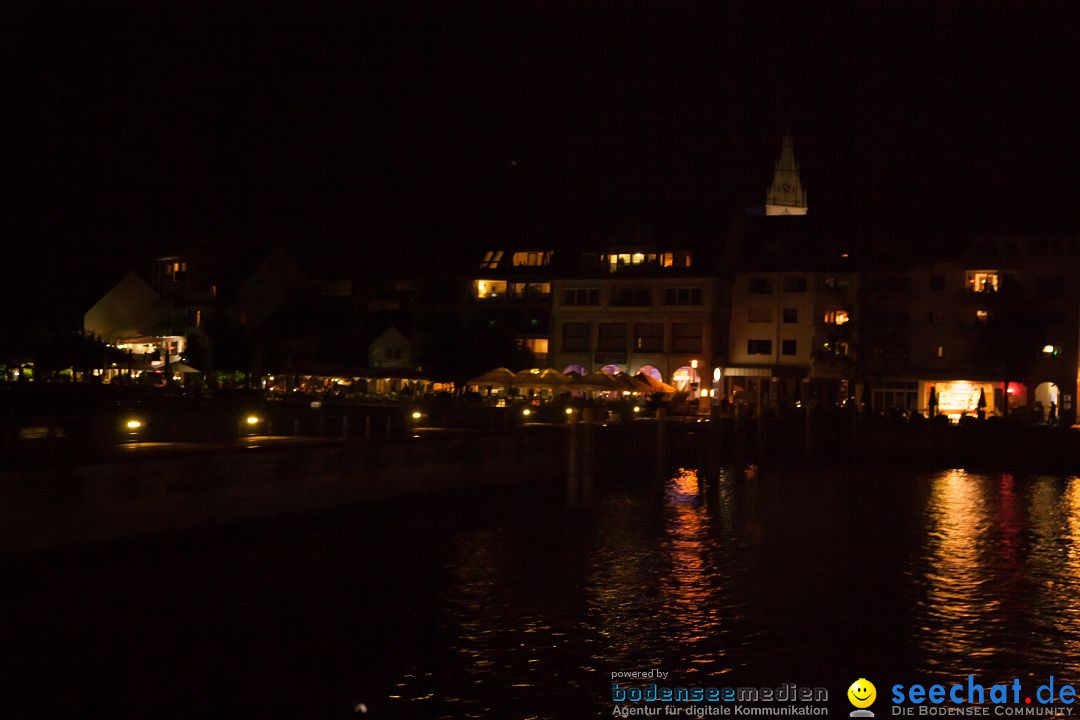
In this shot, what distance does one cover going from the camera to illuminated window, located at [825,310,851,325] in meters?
73.7

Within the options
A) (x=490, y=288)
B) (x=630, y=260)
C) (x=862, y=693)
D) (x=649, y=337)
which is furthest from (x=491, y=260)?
(x=862, y=693)

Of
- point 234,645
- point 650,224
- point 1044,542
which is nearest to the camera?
point 234,645

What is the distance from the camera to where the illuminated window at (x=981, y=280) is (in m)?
68.7

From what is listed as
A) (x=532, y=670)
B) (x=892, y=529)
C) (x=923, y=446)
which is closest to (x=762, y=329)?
(x=923, y=446)

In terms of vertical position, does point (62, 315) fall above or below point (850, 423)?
above

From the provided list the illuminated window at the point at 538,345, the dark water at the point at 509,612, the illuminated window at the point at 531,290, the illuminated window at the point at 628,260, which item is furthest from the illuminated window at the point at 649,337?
the dark water at the point at 509,612

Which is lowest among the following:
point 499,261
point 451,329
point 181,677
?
point 181,677

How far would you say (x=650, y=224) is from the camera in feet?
268

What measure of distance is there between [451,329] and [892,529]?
48.2 m

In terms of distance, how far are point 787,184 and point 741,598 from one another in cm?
16086

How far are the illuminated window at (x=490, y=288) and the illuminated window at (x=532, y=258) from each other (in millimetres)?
1812

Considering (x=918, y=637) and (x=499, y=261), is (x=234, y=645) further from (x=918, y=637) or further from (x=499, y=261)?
(x=499, y=261)

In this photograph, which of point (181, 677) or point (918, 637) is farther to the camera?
point (918, 637)

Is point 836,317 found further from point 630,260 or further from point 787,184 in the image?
point 787,184
